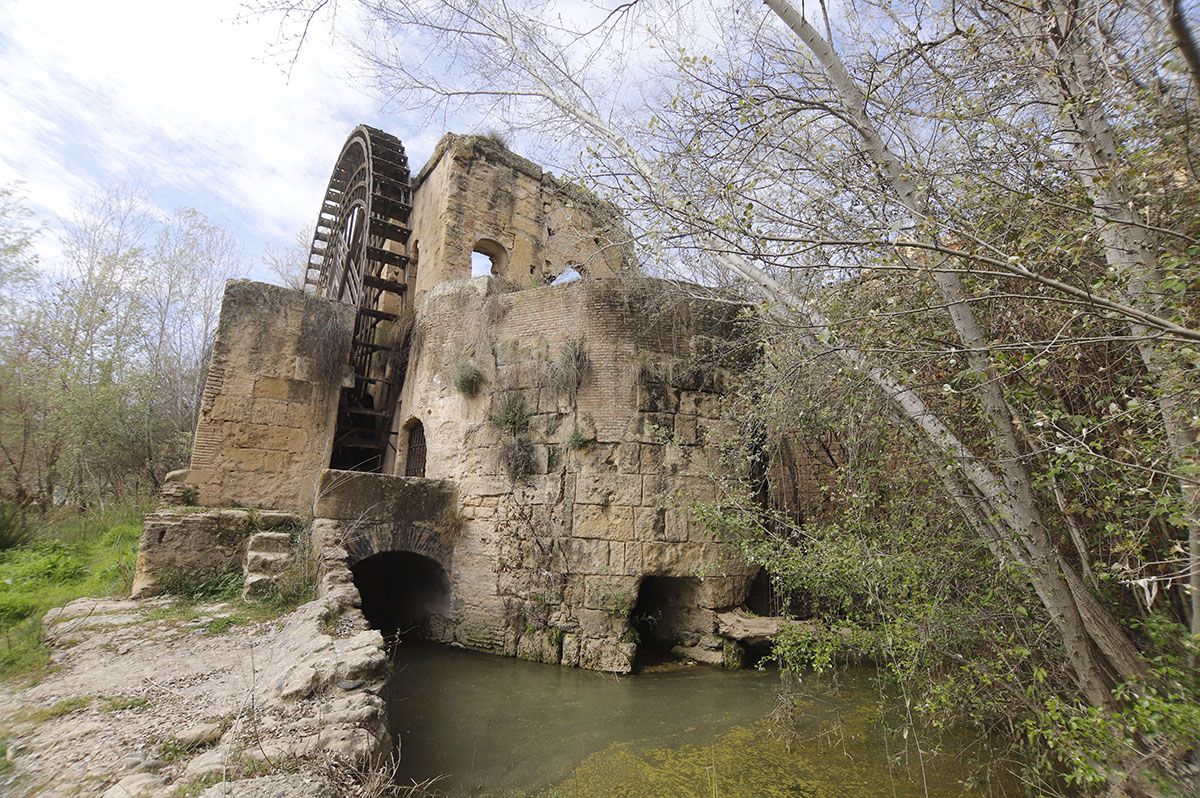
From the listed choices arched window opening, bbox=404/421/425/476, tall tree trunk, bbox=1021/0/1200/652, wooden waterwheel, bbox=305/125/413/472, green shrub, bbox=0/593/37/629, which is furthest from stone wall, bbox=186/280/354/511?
tall tree trunk, bbox=1021/0/1200/652

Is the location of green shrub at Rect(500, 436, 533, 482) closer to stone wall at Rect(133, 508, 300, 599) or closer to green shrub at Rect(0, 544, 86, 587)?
stone wall at Rect(133, 508, 300, 599)

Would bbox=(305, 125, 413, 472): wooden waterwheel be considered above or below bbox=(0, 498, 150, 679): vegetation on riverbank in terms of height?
above

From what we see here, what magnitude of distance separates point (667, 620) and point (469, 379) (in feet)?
→ 13.2

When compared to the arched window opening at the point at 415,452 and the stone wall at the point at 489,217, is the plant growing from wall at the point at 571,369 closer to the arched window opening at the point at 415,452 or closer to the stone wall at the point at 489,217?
the arched window opening at the point at 415,452

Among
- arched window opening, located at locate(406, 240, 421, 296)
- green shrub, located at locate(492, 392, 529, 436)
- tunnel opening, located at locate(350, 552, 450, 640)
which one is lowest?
tunnel opening, located at locate(350, 552, 450, 640)

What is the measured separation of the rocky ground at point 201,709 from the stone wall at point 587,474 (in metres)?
2.64

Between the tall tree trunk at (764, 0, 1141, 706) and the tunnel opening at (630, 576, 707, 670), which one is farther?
the tunnel opening at (630, 576, 707, 670)

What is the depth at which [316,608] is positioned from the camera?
4.38m

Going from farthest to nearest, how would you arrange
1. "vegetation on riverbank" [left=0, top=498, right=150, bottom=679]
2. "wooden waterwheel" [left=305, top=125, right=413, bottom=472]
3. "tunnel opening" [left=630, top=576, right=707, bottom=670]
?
"wooden waterwheel" [left=305, top=125, right=413, bottom=472], "tunnel opening" [left=630, top=576, right=707, bottom=670], "vegetation on riverbank" [left=0, top=498, right=150, bottom=679]

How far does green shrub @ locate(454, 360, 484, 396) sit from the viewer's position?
24.8 feet

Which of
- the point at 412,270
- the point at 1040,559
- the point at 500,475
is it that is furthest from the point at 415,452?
the point at 1040,559

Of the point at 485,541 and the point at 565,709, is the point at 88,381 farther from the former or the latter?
the point at 565,709

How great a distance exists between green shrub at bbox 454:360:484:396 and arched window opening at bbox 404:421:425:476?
1.66 meters

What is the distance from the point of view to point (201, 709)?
3.04 m
